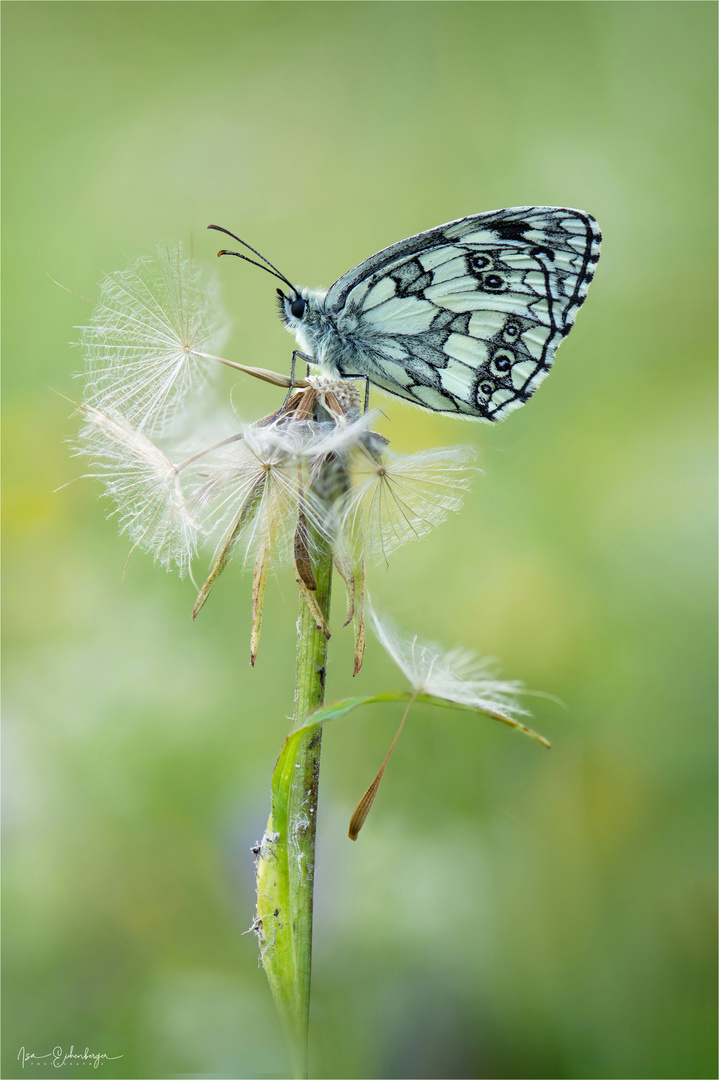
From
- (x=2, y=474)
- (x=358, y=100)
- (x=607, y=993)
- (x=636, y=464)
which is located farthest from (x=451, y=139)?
(x=607, y=993)

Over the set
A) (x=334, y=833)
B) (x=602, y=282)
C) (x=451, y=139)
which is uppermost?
(x=451, y=139)

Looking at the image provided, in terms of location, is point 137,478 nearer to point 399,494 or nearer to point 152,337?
point 152,337

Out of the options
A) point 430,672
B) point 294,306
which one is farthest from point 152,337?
point 430,672

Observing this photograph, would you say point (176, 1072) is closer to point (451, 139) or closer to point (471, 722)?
point (471, 722)

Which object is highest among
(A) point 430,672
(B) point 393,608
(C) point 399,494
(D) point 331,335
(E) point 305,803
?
(D) point 331,335

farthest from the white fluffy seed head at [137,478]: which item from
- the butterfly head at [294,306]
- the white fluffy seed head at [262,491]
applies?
the butterfly head at [294,306]

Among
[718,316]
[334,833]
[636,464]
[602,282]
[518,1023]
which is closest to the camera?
[518,1023]
